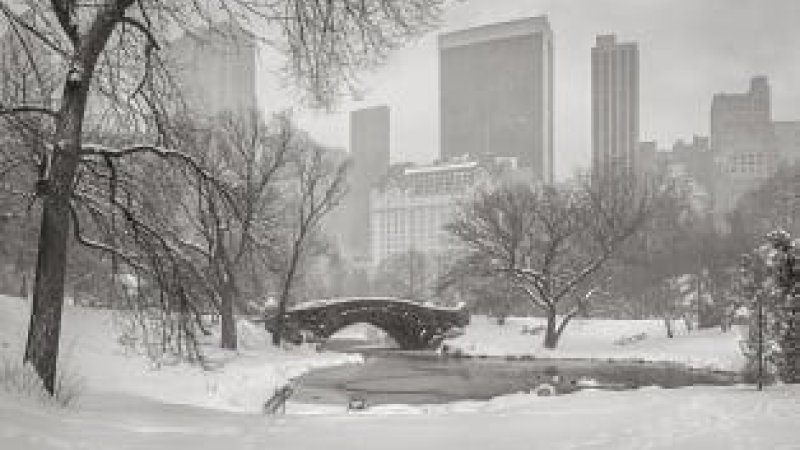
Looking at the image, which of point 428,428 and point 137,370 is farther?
point 137,370

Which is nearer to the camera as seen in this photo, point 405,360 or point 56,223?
point 56,223

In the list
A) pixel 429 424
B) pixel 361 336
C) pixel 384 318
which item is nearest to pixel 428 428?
pixel 429 424

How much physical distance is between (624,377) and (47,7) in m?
31.5

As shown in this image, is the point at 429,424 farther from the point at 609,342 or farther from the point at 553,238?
the point at 609,342

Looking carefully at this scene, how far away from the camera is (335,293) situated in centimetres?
12131

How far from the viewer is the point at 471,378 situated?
125 ft

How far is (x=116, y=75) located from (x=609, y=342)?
44.9 m

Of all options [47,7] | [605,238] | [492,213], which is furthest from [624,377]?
[47,7]

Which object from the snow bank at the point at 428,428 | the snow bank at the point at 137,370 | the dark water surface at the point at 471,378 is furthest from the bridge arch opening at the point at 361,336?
the snow bank at the point at 428,428

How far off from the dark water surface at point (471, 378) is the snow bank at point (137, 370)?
2.03 metres

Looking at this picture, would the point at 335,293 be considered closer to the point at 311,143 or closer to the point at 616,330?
the point at 616,330

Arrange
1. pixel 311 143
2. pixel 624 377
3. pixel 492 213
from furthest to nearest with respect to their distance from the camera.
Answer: pixel 492 213 → pixel 311 143 → pixel 624 377

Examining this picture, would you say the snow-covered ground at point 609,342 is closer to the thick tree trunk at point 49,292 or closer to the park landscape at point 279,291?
the park landscape at point 279,291

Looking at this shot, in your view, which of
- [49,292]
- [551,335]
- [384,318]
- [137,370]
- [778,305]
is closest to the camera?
[49,292]
